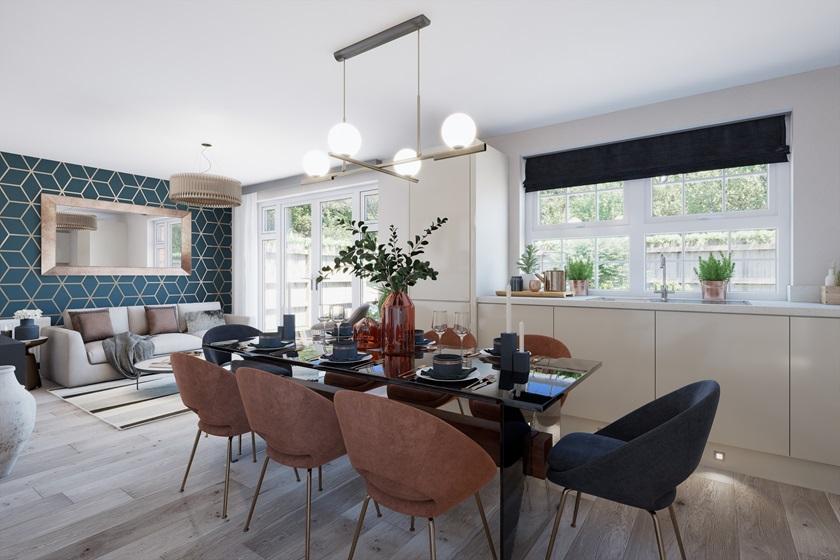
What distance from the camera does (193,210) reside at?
6531 mm

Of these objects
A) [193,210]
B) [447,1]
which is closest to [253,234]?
[193,210]

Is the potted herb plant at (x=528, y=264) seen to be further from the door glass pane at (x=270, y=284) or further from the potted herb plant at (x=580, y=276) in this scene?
the door glass pane at (x=270, y=284)

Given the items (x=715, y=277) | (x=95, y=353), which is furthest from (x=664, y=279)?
(x=95, y=353)

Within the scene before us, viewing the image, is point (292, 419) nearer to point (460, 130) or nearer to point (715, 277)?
point (460, 130)

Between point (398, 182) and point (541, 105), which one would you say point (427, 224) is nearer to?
point (398, 182)

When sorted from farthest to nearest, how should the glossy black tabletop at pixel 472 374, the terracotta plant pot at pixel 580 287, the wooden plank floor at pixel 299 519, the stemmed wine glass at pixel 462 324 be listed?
the terracotta plant pot at pixel 580 287 < the stemmed wine glass at pixel 462 324 < the wooden plank floor at pixel 299 519 < the glossy black tabletop at pixel 472 374

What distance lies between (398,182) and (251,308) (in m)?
3.51

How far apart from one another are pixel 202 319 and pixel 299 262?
4.95 feet

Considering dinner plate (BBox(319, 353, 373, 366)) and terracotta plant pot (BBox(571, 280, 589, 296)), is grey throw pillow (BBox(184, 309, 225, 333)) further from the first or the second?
terracotta plant pot (BBox(571, 280, 589, 296))

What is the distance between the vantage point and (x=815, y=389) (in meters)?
2.40

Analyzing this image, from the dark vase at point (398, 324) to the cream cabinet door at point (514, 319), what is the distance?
135 cm

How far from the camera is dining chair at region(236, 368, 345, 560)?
173 centimetres

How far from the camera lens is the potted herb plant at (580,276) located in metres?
3.76

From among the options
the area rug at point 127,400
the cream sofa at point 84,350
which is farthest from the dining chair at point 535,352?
the cream sofa at point 84,350
